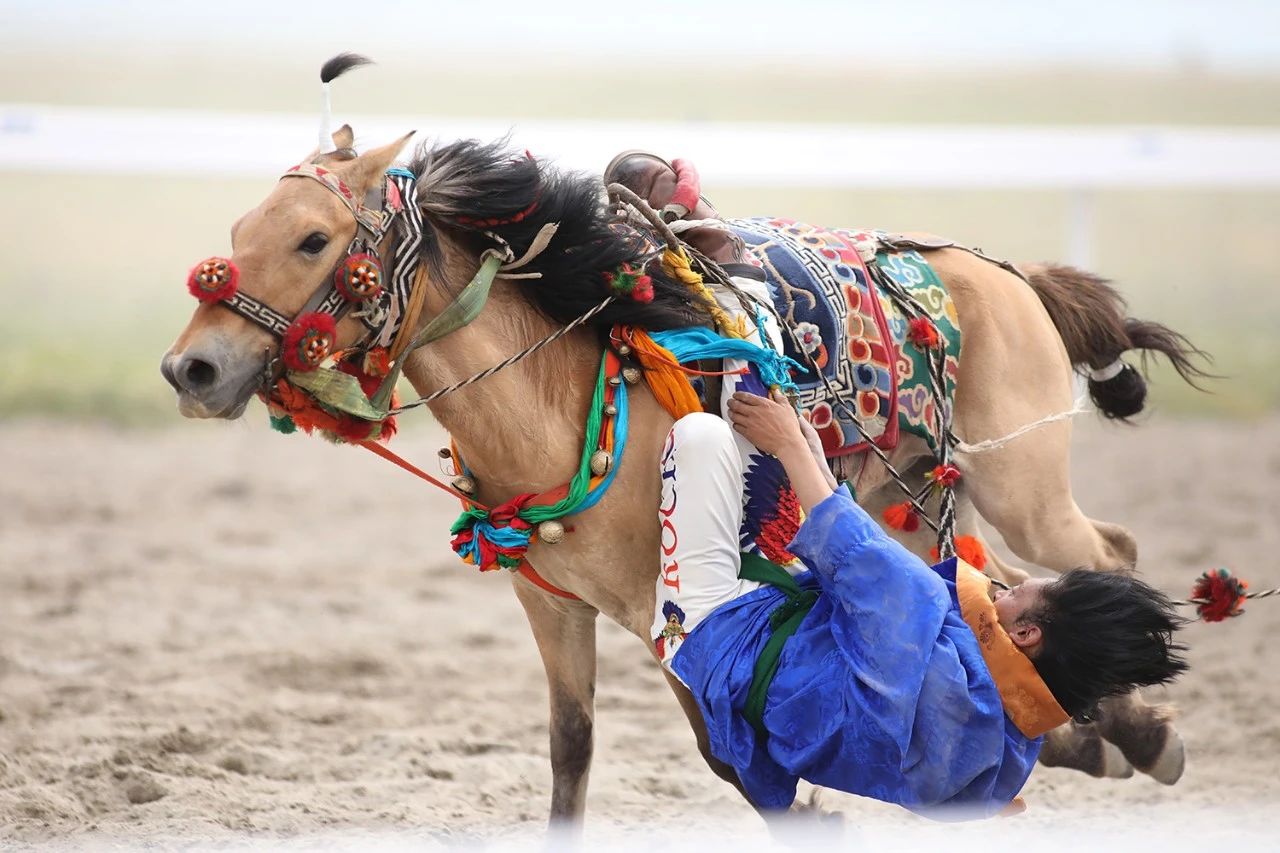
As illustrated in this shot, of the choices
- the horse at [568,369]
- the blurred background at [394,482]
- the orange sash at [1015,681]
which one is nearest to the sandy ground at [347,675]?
the blurred background at [394,482]

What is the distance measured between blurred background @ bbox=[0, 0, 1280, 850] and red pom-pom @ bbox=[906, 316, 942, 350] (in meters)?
1.22

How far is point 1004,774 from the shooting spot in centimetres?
288

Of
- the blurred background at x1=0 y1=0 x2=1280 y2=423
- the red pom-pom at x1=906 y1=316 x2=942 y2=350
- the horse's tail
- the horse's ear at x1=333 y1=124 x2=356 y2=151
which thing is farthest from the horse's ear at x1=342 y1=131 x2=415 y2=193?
the blurred background at x1=0 y1=0 x2=1280 y2=423

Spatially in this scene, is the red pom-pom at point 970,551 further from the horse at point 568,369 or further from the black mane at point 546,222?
the black mane at point 546,222

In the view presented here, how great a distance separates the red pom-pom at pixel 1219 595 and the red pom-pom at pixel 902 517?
2.54 ft

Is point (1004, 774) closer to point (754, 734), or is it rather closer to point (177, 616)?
point (754, 734)

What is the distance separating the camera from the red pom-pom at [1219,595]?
3.24 metres

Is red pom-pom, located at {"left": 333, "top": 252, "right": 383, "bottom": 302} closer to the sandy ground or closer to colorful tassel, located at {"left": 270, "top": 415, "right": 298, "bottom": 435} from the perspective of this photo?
colorful tassel, located at {"left": 270, "top": 415, "right": 298, "bottom": 435}

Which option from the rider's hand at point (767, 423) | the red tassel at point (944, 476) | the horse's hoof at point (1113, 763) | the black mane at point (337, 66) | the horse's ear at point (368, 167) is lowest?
the horse's hoof at point (1113, 763)

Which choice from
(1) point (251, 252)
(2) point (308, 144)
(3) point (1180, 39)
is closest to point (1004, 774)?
(1) point (251, 252)

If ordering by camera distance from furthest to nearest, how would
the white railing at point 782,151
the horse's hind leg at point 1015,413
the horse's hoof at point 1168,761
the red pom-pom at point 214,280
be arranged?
1. the white railing at point 782,151
2. the horse's hoof at point 1168,761
3. the horse's hind leg at point 1015,413
4. the red pom-pom at point 214,280

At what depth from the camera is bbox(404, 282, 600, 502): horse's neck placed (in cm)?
303

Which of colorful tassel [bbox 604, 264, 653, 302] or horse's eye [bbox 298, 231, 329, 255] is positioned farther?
colorful tassel [bbox 604, 264, 653, 302]

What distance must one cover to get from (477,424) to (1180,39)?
2047 centimetres
